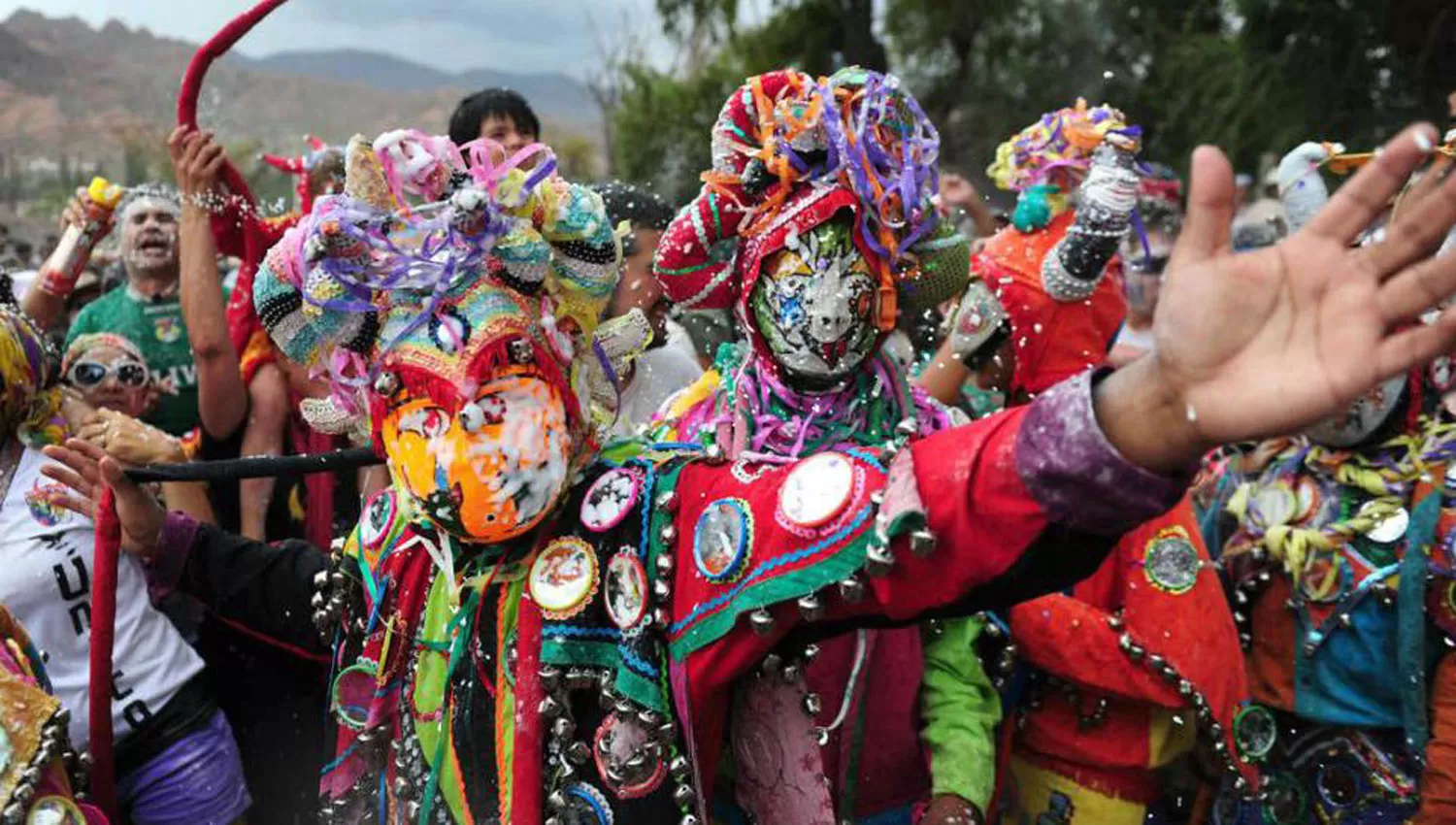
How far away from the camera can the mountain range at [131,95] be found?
1085 cm

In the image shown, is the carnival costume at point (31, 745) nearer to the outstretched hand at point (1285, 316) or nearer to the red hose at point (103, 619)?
the red hose at point (103, 619)

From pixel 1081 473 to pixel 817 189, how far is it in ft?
3.84

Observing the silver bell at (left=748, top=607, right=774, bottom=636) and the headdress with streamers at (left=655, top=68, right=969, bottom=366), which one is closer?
the silver bell at (left=748, top=607, right=774, bottom=636)

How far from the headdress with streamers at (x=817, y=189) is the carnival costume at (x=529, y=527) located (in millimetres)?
599

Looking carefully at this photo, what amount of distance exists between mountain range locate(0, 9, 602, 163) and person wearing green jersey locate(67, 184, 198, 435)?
1.40 ft

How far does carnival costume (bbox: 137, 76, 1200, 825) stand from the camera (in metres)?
1.56

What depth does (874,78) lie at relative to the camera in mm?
2340

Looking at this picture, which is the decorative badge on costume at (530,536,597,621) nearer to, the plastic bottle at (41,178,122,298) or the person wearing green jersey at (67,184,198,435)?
the plastic bottle at (41,178,122,298)

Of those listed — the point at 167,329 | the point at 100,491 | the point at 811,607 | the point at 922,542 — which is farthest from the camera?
the point at 167,329

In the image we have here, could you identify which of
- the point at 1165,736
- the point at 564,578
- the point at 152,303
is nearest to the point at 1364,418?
the point at 1165,736

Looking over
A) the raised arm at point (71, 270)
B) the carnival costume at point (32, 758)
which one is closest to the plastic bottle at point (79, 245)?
the raised arm at point (71, 270)

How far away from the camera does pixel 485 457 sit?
161 cm

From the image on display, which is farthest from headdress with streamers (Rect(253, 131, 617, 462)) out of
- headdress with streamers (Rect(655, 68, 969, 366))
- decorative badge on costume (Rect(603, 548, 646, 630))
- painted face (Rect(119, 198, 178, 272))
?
painted face (Rect(119, 198, 178, 272))

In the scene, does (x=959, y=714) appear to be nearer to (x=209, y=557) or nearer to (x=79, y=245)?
(x=209, y=557)
